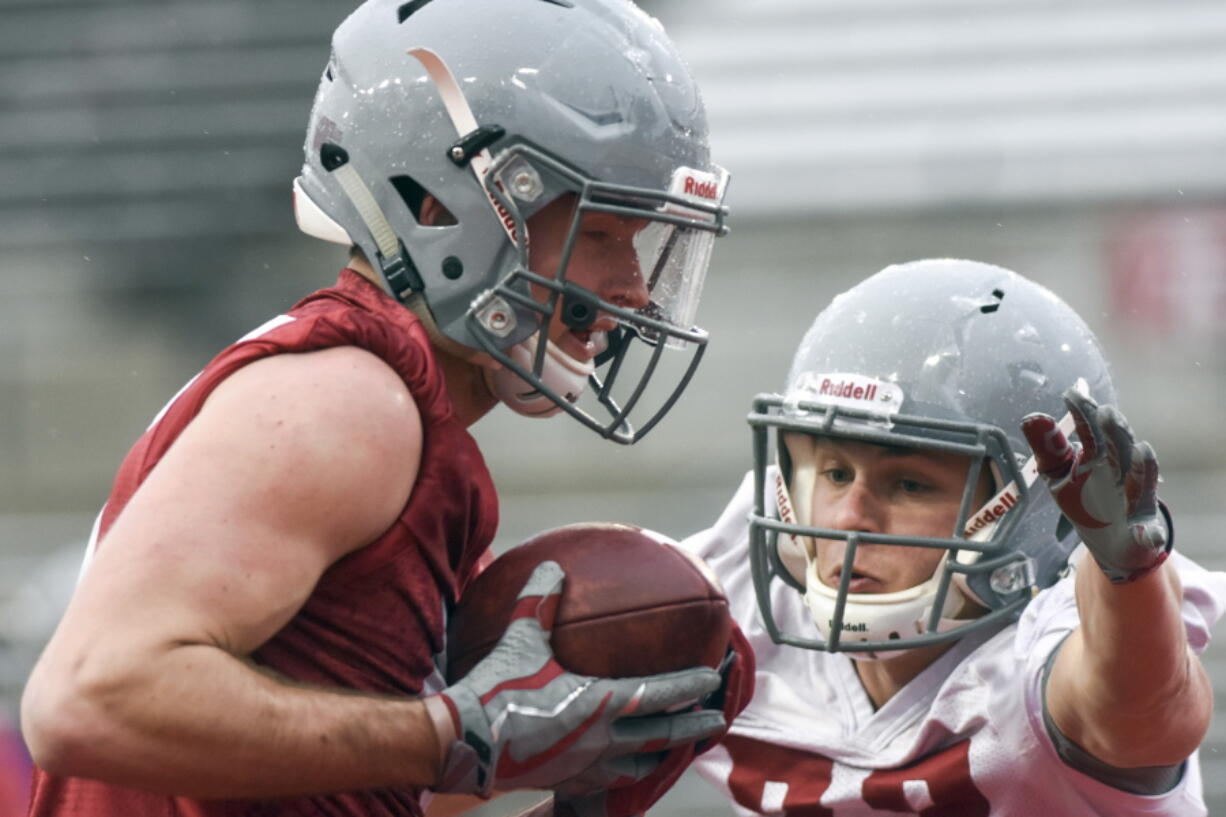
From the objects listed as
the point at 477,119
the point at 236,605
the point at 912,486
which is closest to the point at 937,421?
the point at 912,486

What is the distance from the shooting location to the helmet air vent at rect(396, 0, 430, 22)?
7.79 ft

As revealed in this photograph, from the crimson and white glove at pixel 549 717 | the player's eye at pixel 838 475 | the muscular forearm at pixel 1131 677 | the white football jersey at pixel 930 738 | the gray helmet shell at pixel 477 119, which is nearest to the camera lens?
the crimson and white glove at pixel 549 717

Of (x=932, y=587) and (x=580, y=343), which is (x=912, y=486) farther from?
(x=580, y=343)

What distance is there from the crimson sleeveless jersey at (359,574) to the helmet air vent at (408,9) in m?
0.47

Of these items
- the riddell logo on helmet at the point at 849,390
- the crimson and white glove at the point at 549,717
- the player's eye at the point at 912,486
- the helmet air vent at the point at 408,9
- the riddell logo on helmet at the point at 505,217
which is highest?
the helmet air vent at the point at 408,9

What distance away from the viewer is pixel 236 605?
5.91 ft

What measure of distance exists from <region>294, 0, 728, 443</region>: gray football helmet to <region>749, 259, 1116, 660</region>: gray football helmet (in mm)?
488

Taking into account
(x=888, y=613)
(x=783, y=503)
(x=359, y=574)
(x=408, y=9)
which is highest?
(x=408, y=9)

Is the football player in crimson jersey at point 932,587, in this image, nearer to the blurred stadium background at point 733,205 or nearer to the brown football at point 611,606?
the brown football at point 611,606

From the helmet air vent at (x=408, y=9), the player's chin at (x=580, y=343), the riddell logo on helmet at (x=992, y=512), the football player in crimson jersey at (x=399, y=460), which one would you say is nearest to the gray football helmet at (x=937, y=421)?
the riddell logo on helmet at (x=992, y=512)

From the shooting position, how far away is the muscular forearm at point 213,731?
1.73m

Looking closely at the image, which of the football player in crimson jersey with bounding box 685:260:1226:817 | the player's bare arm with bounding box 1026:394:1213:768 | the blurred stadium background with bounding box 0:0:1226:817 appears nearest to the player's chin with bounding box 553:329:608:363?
the football player in crimson jersey with bounding box 685:260:1226:817

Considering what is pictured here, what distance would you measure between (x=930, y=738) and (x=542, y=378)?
85cm

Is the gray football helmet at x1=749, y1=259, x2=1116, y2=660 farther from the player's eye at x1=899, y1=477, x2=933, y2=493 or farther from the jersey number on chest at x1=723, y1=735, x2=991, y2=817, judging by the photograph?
the jersey number on chest at x1=723, y1=735, x2=991, y2=817
